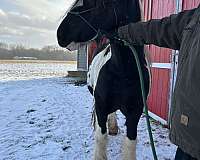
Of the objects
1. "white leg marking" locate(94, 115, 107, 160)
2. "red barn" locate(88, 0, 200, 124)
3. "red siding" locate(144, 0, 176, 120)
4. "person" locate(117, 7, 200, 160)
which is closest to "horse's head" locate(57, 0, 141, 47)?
"person" locate(117, 7, 200, 160)

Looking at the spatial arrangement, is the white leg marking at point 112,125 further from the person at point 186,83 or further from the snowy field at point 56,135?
the person at point 186,83

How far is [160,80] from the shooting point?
5703mm

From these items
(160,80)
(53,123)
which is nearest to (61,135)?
(53,123)

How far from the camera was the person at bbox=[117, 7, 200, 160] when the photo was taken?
4.71 feet

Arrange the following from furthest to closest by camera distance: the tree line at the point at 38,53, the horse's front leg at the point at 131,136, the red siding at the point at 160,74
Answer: the tree line at the point at 38,53 → the red siding at the point at 160,74 → the horse's front leg at the point at 131,136

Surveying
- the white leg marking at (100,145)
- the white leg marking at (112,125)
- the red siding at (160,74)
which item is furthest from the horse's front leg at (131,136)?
the red siding at (160,74)

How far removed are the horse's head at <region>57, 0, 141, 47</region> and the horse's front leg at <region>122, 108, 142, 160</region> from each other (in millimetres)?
1008

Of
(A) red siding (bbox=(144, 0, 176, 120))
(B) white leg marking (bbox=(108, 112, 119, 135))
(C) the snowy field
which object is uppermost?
(A) red siding (bbox=(144, 0, 176, 120))

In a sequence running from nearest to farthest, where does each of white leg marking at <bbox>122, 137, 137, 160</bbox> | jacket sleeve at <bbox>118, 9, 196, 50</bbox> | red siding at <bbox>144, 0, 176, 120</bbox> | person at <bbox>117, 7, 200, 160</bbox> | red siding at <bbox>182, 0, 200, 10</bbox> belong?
person at <bbox>117, 7, 200, 160</bbox>
jacket sleeve at <bbox>118, 9, 196, 50</bbox>
white leg marking at <bbox>122, 137, 137, 160</bbox>
red siding at <bbox>182, 0, 200, 10</bbox>
red siding at <bbox>144, 0, 176, 120</bbox>

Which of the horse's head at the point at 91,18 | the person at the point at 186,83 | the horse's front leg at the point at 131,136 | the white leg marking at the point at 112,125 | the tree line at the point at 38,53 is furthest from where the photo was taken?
the tree line at the point at 38,53

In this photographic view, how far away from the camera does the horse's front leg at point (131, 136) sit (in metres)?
3.25

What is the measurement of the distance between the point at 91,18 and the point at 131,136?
53.6 inches

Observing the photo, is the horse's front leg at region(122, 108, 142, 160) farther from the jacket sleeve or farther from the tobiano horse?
the jacket sleeve

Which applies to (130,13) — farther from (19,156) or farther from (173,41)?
(19,156)
